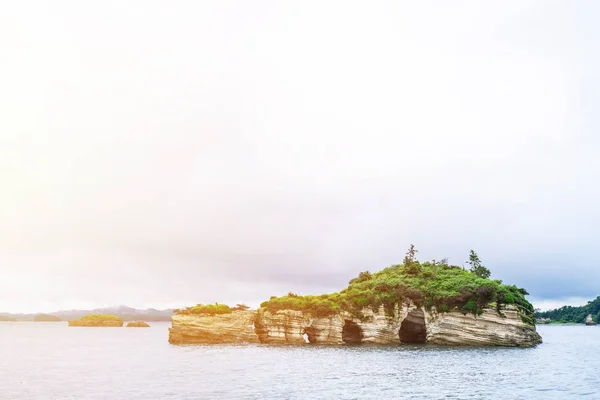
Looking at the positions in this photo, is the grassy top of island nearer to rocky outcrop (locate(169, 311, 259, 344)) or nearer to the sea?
rocky outcrop (locate(169, 311, 259, 344))

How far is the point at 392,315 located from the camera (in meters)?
85.2

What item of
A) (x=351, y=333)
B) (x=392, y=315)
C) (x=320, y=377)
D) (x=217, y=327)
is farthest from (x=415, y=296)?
(x=320, y=377)

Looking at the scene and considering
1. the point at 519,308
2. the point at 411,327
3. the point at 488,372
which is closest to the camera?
the point at 488,372

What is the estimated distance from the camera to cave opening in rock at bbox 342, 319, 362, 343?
3488 inches

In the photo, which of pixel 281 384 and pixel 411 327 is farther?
pixel 411 327

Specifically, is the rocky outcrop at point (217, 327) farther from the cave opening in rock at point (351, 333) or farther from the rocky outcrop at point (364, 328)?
the cave opening in rock at point (351, 333)

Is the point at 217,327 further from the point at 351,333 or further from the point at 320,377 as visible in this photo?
the point at 320,377

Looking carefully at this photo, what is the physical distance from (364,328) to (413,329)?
9.19 metres

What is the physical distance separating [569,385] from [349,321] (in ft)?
168

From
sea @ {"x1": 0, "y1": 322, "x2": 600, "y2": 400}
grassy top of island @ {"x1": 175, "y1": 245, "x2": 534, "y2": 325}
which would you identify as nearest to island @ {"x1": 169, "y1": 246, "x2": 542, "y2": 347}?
grassy top of island @ {"x1": 175, "y1": 245, "x2": 534, "y2": 325}

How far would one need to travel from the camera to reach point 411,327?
3381 inches

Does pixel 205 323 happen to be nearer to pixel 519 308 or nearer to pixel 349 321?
pixel 349 321

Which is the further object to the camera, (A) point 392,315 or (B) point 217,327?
(B) point 217,327

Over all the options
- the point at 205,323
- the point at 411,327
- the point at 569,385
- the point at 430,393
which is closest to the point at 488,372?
the point at 569,385
